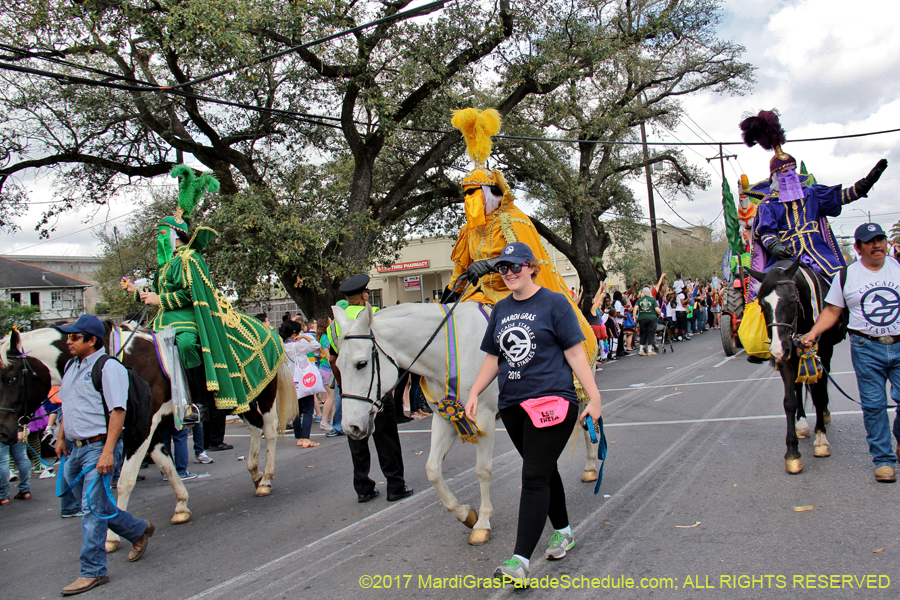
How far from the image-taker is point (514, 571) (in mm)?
3307

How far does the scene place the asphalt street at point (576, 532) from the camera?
11.4 ft

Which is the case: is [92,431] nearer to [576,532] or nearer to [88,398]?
[88,398]

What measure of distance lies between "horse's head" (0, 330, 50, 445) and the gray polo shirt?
186 cm

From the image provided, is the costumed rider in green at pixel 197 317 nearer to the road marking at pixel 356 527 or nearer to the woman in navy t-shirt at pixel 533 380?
the road marking at pixel 356 527

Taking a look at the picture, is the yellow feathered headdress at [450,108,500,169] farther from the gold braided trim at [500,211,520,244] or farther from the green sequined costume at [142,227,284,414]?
the green sequined costume at [142,227,284,414]

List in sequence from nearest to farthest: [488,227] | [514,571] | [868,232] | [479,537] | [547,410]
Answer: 1. [514,571]
2. [547,410]
3. [479,537]
4. [868,232]
5. [488,227]

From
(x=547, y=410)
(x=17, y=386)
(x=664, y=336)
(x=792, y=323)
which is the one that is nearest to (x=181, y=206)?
(x=17, y=386)

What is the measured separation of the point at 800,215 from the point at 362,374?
4.98 metres

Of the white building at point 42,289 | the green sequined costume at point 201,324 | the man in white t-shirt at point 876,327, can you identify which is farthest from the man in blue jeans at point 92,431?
the white building at point 42,289

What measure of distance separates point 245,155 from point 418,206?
6830 mm

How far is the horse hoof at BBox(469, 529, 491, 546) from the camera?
4242 mm

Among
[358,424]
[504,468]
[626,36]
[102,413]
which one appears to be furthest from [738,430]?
[626,36]

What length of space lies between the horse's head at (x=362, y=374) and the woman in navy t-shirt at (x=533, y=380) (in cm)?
89

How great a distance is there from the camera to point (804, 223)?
6273 mm
